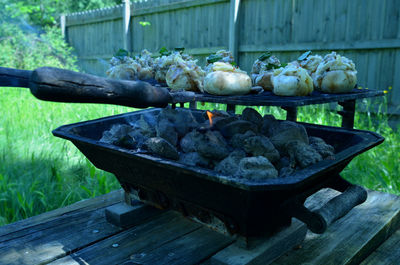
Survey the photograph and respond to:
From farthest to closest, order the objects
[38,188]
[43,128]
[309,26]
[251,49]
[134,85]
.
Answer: [251,49]
[309,26]
[43,128]
[38,188]
[134,85]

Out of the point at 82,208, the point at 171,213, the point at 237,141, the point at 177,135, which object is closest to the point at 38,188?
the point at 82,208

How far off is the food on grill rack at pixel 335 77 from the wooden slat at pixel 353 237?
26.9 inches

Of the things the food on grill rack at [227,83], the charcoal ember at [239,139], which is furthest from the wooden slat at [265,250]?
the food on grill rack at [227,83]

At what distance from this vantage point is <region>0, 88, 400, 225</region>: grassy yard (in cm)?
239

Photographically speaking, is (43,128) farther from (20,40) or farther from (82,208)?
(20,40)

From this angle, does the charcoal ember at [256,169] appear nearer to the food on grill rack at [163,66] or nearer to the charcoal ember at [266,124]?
the charcoal ember at [266,124]

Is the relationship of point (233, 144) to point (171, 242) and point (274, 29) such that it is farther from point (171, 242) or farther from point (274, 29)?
point (274, 29)

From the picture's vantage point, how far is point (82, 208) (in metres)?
1.99

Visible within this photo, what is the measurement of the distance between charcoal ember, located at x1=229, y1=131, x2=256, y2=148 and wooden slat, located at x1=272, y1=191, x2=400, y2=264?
1.68ft

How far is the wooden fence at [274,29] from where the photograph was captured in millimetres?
4102

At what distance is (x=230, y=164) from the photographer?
133cm

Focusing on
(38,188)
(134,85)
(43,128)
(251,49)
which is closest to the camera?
(134,85)

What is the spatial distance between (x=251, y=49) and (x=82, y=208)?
4.04 meters

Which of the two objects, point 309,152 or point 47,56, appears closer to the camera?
point 309,152
